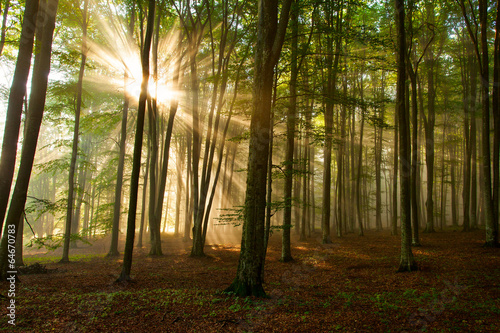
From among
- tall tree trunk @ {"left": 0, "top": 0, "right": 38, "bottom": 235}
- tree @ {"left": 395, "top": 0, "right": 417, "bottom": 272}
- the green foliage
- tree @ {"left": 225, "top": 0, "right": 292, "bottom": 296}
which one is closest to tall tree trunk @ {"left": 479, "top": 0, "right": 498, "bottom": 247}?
tree @ {"left": 395, "top": 0, "right": 417, "bottom": 272}

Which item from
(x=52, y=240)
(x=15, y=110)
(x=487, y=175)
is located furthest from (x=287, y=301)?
(x=52, y=240)

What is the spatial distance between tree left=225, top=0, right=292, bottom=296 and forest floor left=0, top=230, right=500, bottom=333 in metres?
0.49

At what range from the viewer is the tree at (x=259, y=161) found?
18.6ft

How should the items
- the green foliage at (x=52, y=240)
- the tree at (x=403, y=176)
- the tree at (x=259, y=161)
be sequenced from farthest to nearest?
the green foliage at (x=52, y=240) < the tree at (x=403, y=176) < the tree at (x=259, y=161)

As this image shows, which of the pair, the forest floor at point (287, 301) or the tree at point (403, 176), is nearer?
the forest floor at point (287, 301)

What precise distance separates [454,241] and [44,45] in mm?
16557

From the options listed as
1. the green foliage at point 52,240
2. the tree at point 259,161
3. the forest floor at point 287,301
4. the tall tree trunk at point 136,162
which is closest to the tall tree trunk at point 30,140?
the forest floor at point 287,301

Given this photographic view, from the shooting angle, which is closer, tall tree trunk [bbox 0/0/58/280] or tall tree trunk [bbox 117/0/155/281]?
tall tree trunk [bbox 0/0/58/280]

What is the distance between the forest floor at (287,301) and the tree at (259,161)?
19.3 inches

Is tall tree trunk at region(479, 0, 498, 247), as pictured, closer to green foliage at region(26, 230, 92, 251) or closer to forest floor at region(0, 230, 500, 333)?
forest floor at region(0, 230, 500, 333)

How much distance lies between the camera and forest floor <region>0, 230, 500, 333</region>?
14.4 ft

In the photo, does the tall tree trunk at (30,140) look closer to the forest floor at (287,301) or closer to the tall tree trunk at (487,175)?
the forest floor at (287,301)

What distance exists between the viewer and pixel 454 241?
39.5ft

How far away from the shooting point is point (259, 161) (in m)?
5.90
